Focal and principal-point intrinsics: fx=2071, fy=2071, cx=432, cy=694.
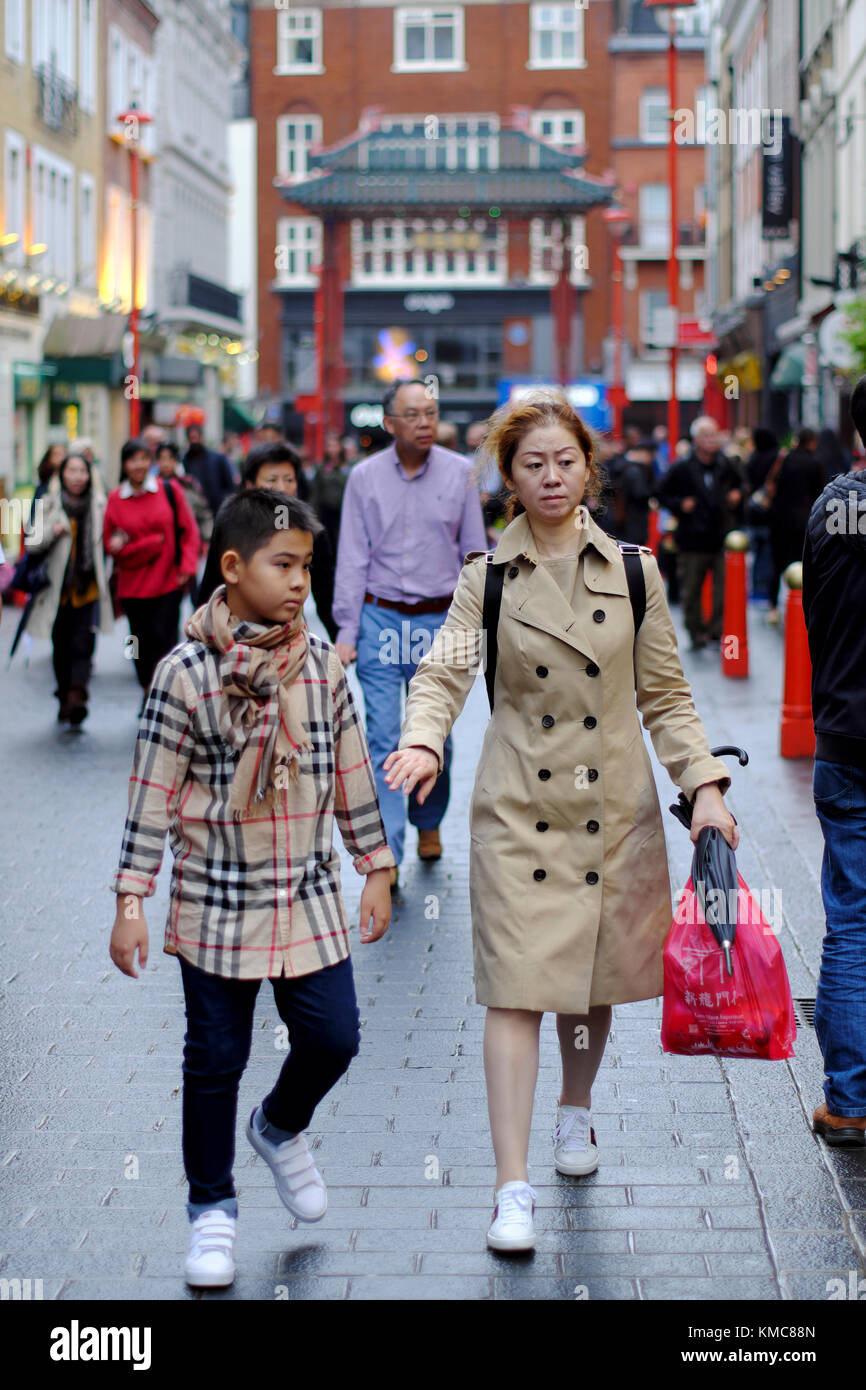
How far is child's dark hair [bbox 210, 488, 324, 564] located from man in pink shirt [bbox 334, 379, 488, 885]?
386 centimetres

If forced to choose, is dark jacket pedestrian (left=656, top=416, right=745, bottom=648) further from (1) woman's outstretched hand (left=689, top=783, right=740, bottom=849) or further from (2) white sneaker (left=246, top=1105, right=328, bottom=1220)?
(2) white sneaker (left=246, top=1105, right=328, bottom=1220)

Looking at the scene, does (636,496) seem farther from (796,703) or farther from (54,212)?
(54,212)

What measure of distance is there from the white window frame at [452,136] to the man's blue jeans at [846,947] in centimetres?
4059

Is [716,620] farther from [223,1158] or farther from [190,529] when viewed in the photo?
[223,1158]

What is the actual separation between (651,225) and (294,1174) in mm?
64931

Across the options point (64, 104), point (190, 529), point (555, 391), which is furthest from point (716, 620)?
point (64, 104)

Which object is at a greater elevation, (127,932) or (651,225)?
(651,225)

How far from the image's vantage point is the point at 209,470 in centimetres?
2033

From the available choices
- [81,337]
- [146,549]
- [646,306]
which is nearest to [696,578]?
[146,549]

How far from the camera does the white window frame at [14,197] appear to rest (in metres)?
31.4

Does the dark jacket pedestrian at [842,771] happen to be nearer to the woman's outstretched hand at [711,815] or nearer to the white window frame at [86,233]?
the woman's outstretched hand at [711,815]

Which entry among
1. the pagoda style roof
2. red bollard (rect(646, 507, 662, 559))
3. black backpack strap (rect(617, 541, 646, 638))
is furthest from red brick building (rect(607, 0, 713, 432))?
black backpack strap (rect(617, 541, 646, 638))

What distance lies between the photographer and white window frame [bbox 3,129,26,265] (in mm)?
31406
